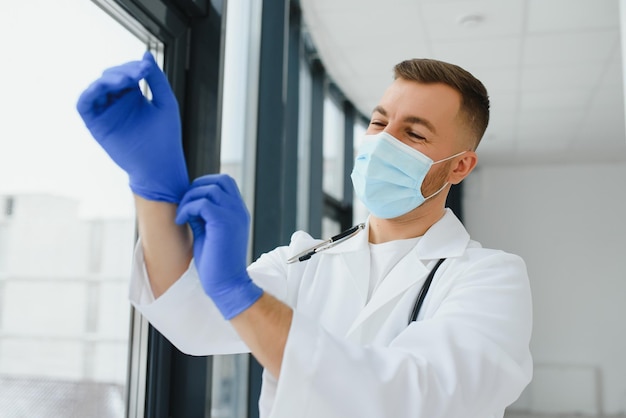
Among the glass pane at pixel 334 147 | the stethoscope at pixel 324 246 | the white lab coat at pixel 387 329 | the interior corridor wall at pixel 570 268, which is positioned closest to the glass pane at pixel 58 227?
the white lab coat at pixel 387 329

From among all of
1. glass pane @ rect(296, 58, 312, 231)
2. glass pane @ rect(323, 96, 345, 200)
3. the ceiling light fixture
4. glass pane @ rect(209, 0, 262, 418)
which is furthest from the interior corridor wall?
glass pane @ rect(209, 0, 262, 418)

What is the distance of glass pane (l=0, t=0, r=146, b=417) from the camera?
1.32 meters

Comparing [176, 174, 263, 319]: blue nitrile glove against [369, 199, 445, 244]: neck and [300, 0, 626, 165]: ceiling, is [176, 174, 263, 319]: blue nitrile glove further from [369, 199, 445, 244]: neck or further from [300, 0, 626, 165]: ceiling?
[300, 0, 626, 165]: ceiling

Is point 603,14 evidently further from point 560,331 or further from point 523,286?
point 560,331

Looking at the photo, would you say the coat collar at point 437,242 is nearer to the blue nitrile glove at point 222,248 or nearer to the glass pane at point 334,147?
the blue nitrile glove at point 222,248

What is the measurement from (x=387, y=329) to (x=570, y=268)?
6.09 metres

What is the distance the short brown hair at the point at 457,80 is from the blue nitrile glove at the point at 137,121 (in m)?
0.60

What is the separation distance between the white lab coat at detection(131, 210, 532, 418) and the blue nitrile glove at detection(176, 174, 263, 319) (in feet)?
0.28

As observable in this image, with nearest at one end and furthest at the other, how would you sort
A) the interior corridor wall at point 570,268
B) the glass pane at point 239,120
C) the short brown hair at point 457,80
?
the short brown hair at point 457,80, the glass pane at point 239,120, the interior corridor wall at point 570,268

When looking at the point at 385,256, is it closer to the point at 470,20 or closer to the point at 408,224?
the point at 408,224

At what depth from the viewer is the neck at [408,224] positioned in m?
1.31

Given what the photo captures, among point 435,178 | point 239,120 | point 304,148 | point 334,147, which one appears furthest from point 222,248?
point 334,147

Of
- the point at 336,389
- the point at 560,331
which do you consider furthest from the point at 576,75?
the point at 336,389

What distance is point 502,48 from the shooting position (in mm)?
3695
